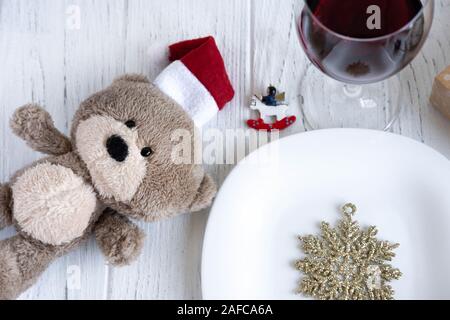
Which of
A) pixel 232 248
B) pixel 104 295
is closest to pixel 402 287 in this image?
pixel 232 248

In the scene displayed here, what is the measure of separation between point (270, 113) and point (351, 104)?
94mm

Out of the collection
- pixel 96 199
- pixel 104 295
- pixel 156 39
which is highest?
pixel 156 39

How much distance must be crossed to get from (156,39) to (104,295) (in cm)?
31

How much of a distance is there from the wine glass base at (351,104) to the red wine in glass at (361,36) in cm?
9

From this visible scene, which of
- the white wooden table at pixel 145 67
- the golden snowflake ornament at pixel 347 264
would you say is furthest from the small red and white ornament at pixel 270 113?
the golden snowflake ornament at pixel 347 264

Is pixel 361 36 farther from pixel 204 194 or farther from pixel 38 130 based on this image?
pixel 38 130

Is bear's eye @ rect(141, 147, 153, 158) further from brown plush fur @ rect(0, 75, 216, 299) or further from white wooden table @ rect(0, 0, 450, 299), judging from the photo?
white wooden table @ rect(0, 0, 450, 299)

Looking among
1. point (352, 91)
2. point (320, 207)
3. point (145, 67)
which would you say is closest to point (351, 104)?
point (352, 91)

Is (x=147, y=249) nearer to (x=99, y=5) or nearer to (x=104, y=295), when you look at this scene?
(x=104, y=295)

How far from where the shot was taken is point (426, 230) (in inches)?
21.7

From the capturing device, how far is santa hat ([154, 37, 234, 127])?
1.82ft

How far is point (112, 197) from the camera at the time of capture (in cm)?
51

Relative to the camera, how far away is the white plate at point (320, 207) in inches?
21.3

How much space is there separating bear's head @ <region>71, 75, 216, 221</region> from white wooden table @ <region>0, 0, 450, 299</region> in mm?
80
